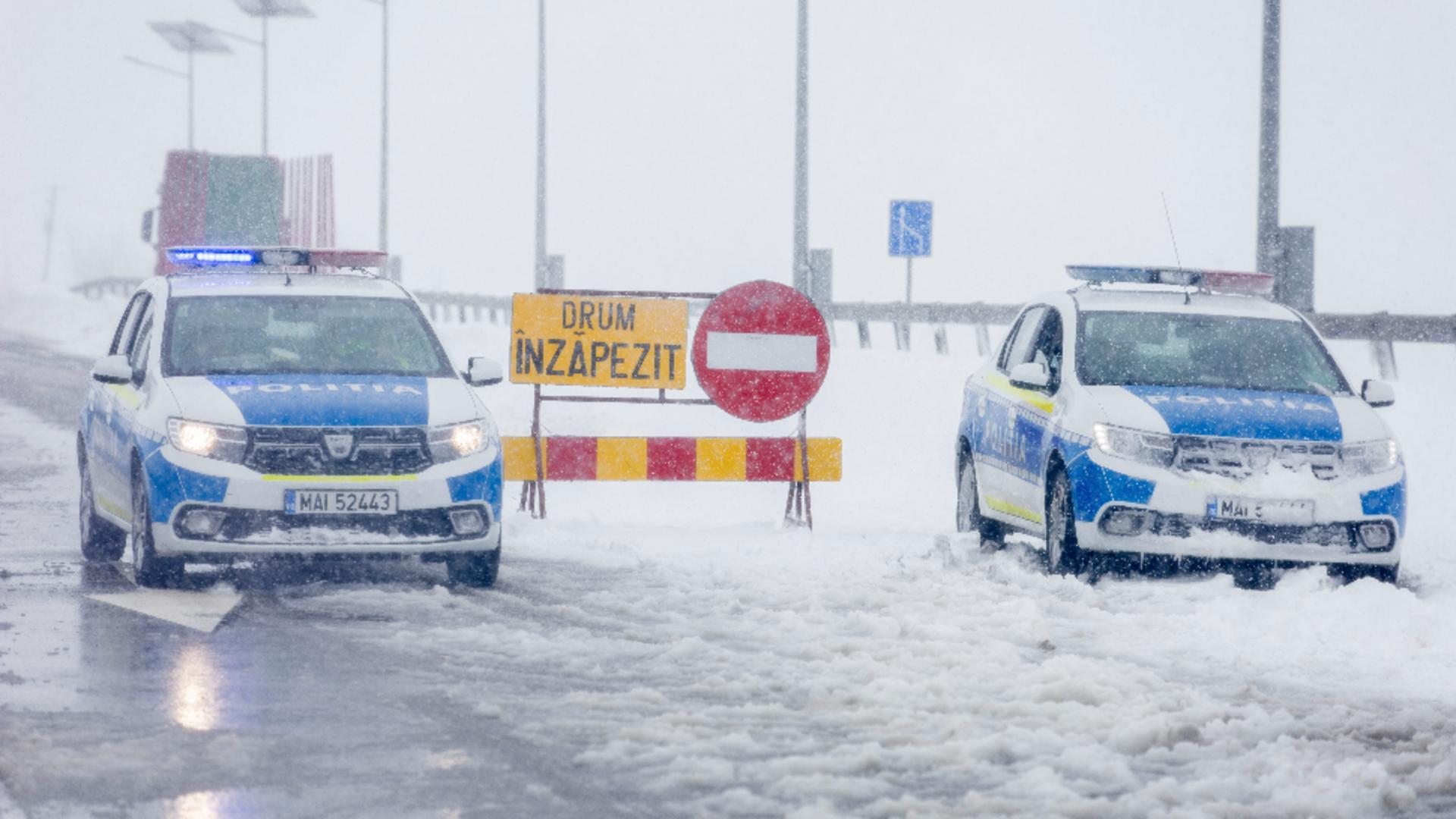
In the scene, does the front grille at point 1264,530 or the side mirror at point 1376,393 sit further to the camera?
the side mirror at point 1376,393

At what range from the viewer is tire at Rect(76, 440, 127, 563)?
13.4 m

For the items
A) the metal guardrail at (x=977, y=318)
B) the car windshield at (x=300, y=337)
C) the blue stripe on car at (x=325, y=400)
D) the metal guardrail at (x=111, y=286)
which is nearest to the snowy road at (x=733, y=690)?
the blue stripe on car at (x=325, y=400)

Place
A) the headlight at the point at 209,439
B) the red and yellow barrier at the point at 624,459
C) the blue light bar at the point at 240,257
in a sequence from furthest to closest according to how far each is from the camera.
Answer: the red and yellow barrier at the point at 624,459 < the blue light bar at the point at 240,257 < the headlight at the point at 209,439

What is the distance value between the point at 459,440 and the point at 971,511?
425 centimetres

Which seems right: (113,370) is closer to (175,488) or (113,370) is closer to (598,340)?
(175,488)

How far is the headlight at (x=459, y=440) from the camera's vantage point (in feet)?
39.3

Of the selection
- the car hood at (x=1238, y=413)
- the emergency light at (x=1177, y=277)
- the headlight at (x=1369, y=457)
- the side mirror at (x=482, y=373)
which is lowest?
the headlight at (x=1369, y=457)

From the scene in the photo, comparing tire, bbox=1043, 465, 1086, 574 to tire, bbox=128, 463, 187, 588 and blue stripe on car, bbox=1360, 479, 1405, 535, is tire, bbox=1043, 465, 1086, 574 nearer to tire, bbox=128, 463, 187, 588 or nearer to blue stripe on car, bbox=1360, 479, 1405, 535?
blue stripe on car, bbox=1360, 479, 1405, 535

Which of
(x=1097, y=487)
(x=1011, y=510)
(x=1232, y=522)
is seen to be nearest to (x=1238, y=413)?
(x=1232, y=522)

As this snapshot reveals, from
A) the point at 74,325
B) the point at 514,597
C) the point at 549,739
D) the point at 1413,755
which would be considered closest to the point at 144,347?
the point at 514,597

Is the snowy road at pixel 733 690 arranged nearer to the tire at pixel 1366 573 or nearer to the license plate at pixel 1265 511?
the tire at pixel 1366 573

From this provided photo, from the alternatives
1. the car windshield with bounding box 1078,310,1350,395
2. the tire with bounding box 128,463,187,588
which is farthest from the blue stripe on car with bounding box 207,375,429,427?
the car windshield with bounding box 1078,310,1350,395

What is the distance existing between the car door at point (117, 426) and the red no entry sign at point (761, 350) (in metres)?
3.65

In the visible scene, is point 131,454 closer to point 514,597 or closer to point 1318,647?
point 514,597
